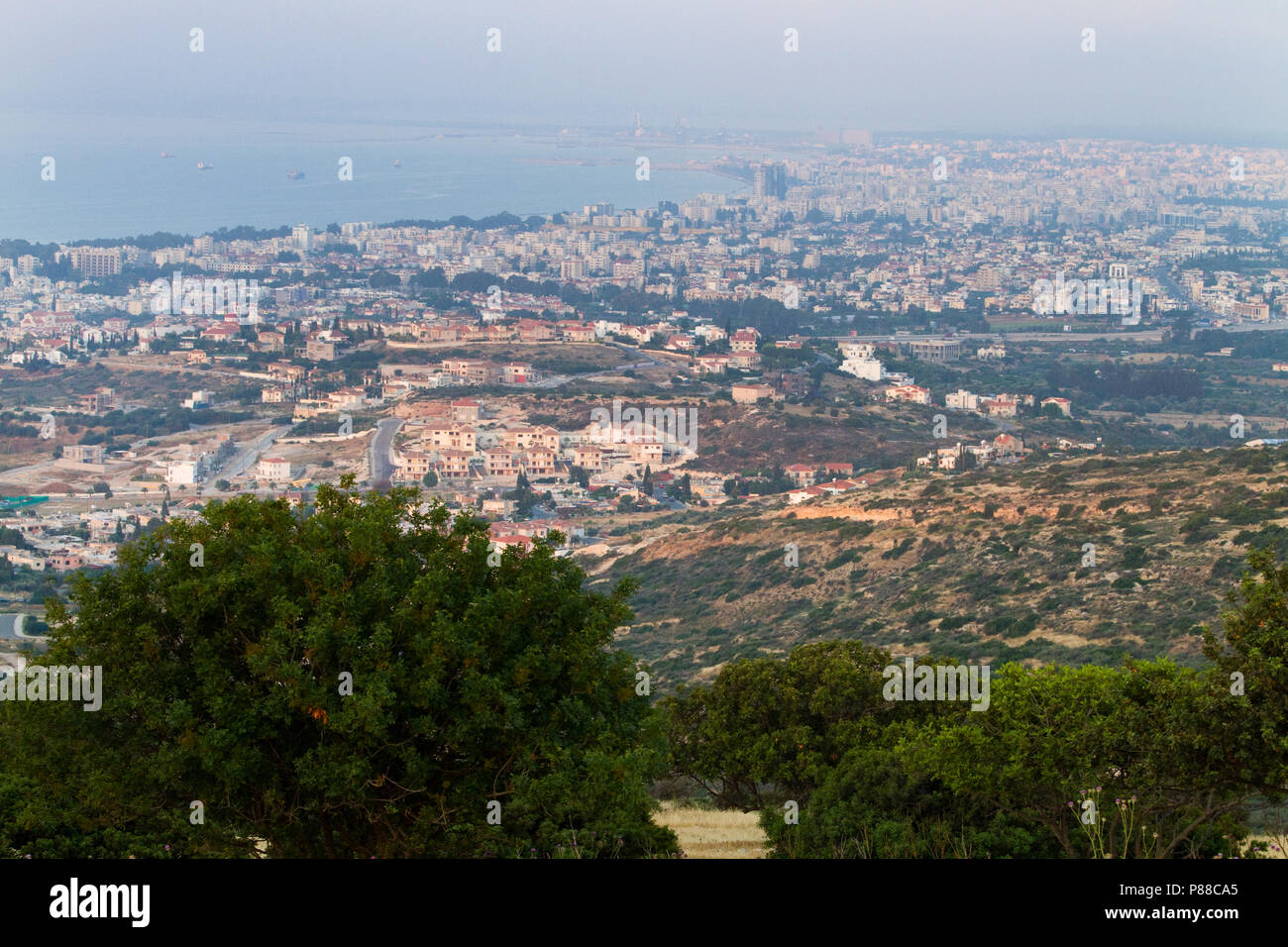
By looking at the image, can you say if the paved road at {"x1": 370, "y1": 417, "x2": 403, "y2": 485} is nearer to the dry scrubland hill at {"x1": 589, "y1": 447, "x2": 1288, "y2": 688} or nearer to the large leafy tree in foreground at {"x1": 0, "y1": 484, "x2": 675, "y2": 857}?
the dry scrubland hill at {"x1": 589, "y1": 447, "x2": 1288, "y2": 688}

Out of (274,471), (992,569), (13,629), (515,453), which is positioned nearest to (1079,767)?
(992,569)

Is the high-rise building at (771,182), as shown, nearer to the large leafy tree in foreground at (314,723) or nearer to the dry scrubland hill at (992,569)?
the dry scrubland hill at (992,569)

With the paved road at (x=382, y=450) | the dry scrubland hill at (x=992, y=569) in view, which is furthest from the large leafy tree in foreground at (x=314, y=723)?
the paved road at (x=382, y=450)

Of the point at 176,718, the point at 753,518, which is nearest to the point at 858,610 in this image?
the point at 753,518

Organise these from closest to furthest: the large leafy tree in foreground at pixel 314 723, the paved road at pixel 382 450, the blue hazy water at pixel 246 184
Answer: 1. the large leafy tree in foreground at pixel 314 723
2. the paved road at pixel 382 450
3. the blue hazy water at pixel 246 184

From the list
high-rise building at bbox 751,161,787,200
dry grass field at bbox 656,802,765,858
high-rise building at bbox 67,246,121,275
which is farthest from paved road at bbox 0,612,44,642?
high-rise building at bbox 751,161,787,200

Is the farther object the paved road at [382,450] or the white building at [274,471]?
the white building at [274,471]

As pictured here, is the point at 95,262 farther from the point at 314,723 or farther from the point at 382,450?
the point at 314,723
